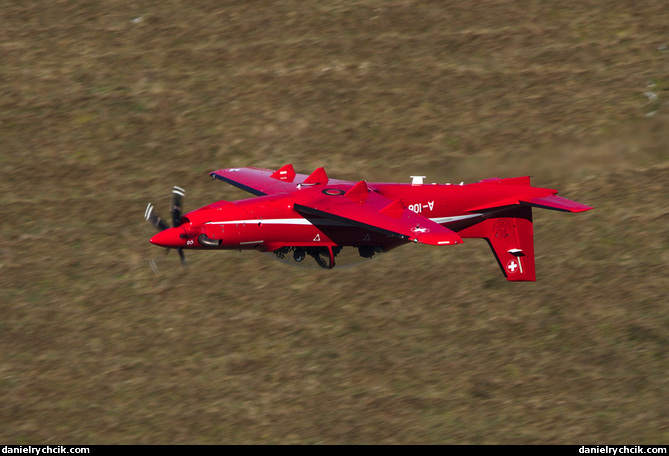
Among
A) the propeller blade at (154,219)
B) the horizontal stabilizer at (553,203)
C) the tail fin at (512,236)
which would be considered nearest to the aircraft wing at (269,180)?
the propeller blade at (154,219)

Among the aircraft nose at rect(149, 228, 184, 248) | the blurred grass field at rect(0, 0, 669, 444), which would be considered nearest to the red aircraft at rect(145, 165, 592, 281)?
the aircraft nose at rect(149, 228, 184, 248)

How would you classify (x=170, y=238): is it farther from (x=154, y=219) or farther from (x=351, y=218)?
(x=351, y=218)

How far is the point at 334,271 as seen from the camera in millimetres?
44656

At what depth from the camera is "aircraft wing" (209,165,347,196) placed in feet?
121

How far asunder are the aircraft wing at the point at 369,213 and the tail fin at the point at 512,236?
4.49 meters

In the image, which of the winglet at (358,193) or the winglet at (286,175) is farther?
the winglet at (286,175)

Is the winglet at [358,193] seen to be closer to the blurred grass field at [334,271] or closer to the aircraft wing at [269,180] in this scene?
the aircraft wing at [269,180]

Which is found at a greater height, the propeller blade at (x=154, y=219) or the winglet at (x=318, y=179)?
the winglet at (x=318, y=179)

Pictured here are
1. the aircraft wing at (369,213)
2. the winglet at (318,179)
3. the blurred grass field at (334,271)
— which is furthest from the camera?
the blurred grass field at (334,271)

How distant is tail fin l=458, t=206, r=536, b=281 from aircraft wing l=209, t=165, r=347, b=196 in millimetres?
6088

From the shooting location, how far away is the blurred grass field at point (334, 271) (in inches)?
1554

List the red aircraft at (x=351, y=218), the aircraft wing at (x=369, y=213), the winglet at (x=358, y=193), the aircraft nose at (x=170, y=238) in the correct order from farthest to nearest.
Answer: the winglet at (x=358, y=193) < the red aircraft at (x=351, y=218) < the aircraft nose at (x=170, y=238) < the aircraft wing at (x=369, y=213)

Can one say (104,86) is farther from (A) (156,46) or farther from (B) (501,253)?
(B) (501,253)

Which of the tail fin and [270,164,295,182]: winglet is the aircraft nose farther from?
the tail fin
